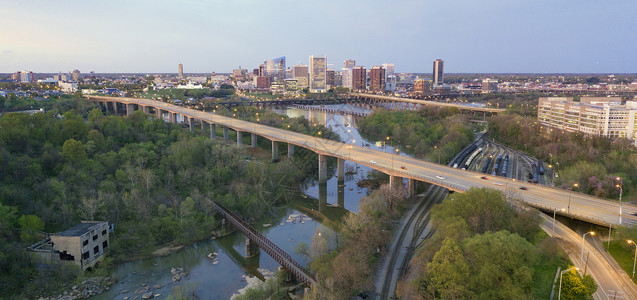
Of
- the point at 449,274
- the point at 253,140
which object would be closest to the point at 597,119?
the point at 253,140

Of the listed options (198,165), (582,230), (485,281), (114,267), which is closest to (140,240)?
(114,267)

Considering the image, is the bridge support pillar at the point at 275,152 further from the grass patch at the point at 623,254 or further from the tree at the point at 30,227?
the grass patch at the point at 623,254

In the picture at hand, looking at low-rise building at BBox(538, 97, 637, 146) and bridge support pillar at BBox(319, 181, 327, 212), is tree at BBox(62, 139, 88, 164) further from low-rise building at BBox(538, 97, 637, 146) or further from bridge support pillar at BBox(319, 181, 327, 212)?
low-rise building at BBox(538, 97, 637, 146)

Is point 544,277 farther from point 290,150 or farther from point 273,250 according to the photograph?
point 290,150

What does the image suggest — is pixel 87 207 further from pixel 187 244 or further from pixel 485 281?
pixel 485 281

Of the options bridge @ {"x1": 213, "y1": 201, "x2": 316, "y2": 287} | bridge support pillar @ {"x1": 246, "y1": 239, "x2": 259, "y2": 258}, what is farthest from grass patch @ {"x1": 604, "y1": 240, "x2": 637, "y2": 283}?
bridge support pillar @ {"x1": 246, "y1": 239, "x2": 259, "y2": 258}

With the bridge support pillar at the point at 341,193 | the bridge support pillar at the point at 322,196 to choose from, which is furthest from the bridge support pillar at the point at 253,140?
the bridge support pillar at the point at 341,193
